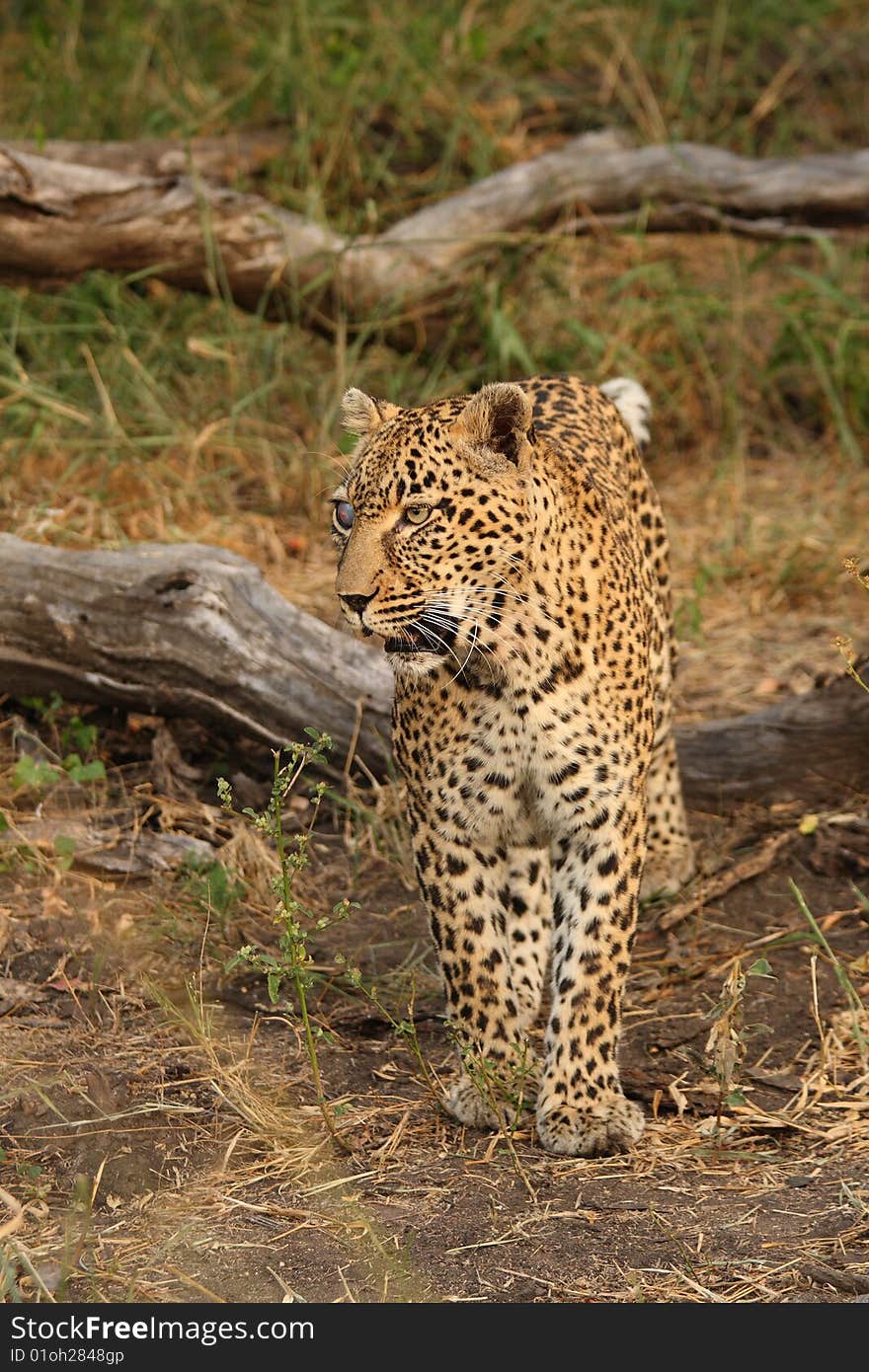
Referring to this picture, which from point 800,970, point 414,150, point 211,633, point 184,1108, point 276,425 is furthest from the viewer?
point 414,150

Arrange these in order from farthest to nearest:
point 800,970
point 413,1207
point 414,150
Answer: point 414,150 → point 800,970 → point 413,1207

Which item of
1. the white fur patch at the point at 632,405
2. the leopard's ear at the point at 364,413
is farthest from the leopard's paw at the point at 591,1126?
the white fur patch at the point at 632,405

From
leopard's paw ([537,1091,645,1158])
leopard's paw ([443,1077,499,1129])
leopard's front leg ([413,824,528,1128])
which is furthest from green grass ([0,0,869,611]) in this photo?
leopard's paw ([537,1091,645,1158])

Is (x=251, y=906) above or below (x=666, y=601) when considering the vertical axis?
below

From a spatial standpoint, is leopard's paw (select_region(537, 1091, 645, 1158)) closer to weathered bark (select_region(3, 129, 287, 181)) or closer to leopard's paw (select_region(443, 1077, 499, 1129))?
leopard's paw (select_region(443, 1077, 499, 1129))

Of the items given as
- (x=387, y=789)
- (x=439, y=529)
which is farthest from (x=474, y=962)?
(x=387, y=789)

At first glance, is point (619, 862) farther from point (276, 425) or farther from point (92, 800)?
point (276, 425)

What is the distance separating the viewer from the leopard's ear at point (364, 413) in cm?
463

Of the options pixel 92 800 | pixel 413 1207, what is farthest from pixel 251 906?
pixel 413 1207

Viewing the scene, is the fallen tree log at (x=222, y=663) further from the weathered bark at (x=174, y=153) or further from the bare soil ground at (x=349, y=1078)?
the weathered bark at (x=174, y=153)

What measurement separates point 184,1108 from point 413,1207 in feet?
2.37

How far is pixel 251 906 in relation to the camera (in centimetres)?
571

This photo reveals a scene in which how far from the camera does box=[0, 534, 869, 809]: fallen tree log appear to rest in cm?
605

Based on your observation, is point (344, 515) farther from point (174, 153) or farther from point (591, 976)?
point (174, 153)
